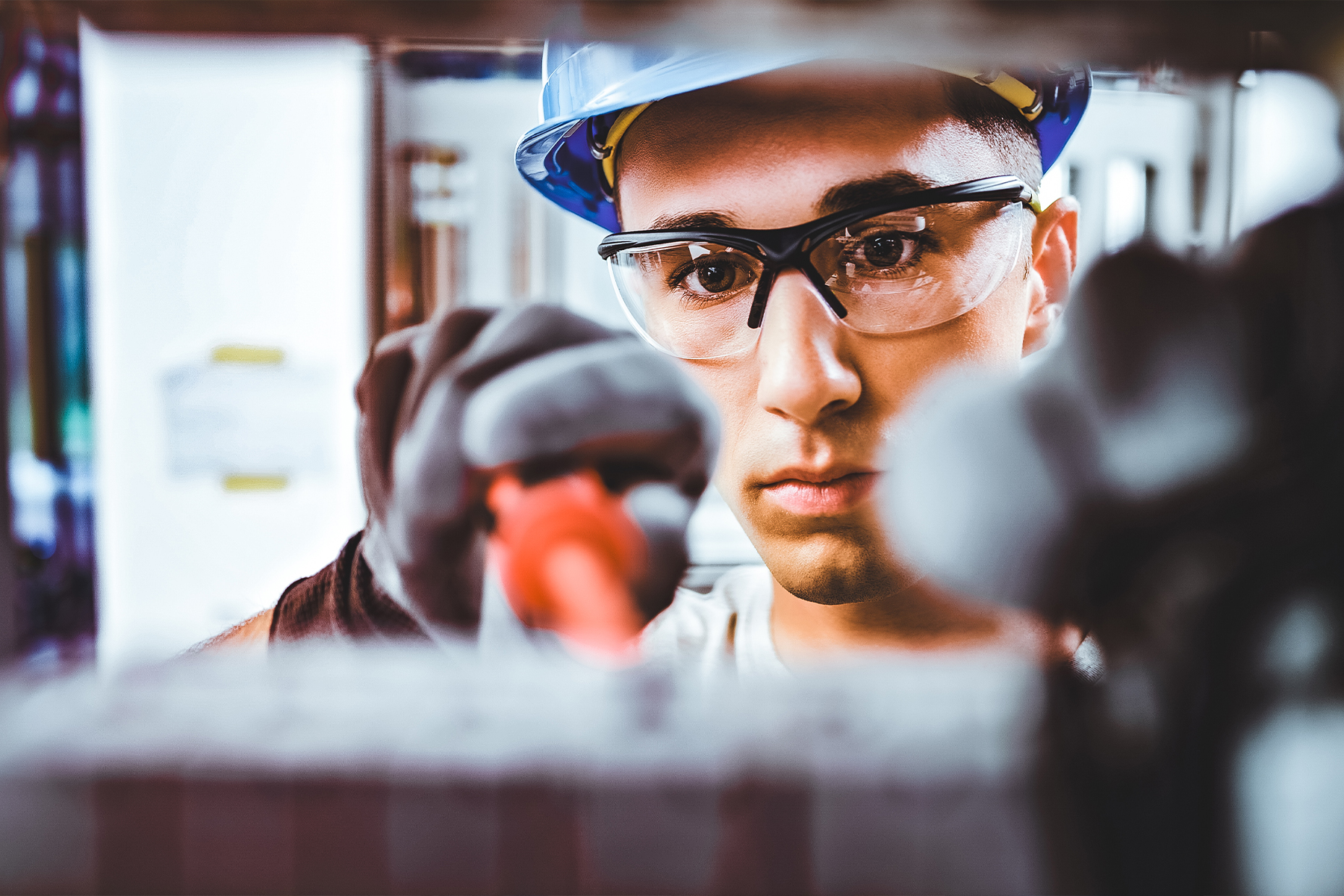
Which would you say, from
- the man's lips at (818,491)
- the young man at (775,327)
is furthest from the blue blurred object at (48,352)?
the man's lips at (818,491)

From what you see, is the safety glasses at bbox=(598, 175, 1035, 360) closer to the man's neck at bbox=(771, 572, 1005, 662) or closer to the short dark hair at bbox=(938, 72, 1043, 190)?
the short dark hair at bbox=(938, 72, 1043, 190)

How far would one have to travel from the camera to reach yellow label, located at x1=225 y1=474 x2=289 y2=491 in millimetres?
525

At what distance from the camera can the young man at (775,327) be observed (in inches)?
20.0

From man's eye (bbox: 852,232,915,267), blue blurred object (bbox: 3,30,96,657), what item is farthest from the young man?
blue blurred object (bbox: 3,30,96,657)

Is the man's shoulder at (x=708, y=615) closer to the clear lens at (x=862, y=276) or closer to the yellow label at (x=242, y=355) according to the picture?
the clear lens at (x=862, y=276)

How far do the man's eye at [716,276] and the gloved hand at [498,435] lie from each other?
0.07 meters

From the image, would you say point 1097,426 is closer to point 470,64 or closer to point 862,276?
point 862,276

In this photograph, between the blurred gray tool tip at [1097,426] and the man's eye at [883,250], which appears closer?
the blurred gray tool tip at [1097,426]

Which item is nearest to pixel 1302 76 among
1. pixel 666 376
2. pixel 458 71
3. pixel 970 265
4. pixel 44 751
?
pixel 970 265

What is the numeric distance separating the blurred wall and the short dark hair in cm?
45

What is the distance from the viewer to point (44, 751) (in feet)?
1.54

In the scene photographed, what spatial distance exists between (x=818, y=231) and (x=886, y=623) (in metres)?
0.31

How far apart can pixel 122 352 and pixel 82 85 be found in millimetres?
186

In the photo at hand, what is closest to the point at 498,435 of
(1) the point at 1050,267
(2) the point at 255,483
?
(2) the point at 255,483
